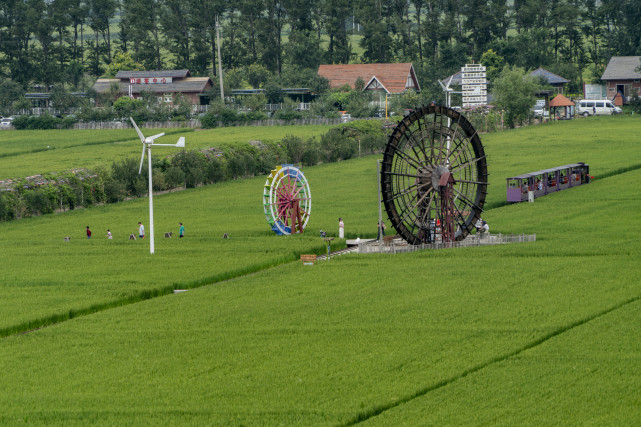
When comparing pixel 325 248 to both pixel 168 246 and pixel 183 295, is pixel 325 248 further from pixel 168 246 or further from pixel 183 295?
Answer: pixel 183 295

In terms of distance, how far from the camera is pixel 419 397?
3378cm

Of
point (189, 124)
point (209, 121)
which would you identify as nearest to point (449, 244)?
point (209, 121)

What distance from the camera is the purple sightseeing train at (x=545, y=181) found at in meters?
86.8

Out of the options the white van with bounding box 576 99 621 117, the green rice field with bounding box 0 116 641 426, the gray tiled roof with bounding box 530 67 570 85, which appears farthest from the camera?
the gray tiled roof with bounding box 530 67 570 85

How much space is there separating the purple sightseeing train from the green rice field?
17.0 ft

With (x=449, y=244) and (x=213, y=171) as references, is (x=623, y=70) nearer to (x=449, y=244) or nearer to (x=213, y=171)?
(x=213, y=171)

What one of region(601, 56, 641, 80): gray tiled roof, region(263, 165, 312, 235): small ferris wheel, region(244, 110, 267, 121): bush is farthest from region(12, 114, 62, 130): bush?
region(263, 165, 312, 235): small ferris wheel

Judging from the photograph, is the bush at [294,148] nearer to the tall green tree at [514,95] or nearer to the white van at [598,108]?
the tall green tree at [514,95]

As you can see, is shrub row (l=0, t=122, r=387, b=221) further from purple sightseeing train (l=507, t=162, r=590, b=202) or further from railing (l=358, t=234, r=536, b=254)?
railing (l=358, t=234, r=536, b=254)

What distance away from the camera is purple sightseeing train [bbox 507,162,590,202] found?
86750 mm

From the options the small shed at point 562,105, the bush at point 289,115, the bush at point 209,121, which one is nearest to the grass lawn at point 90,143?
the bush at point 209,121

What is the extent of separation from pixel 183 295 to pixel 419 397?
22.3 meters

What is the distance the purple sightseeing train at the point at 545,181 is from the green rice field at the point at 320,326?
5.18m

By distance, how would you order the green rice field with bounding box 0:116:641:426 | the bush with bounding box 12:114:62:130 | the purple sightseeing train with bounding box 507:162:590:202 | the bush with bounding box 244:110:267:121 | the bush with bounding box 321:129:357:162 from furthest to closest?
the bush with bounding box 12:114:62:130, the bush with bounding box 244:110:267:121, the bush with bounding box 321:129:357:162, the purple sightseeing train with bounding box 507:162:590:202, the green rice field with bounding box 0:116:641:426
